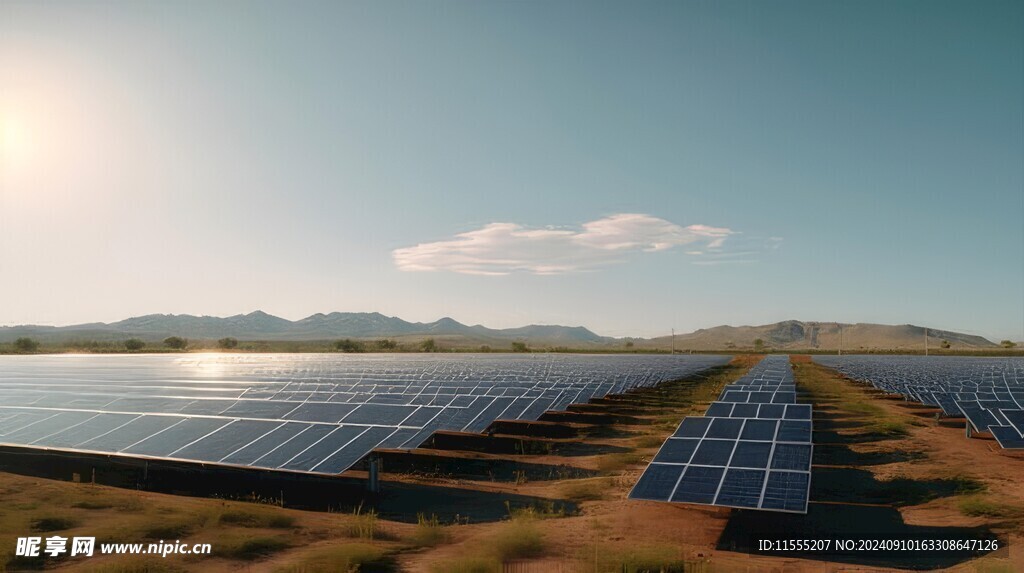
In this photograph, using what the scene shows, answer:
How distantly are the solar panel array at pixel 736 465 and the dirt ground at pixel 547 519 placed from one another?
2.50 ft

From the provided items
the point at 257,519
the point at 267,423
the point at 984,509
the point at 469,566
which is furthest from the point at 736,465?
the point at 267,423

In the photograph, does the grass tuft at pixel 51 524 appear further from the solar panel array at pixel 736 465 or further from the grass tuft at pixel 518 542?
the solar panel array at pixel 736 465

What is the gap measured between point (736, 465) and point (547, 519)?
3797 mm

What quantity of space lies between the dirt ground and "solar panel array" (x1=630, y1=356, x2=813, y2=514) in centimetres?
76

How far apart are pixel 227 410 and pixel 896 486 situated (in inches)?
783

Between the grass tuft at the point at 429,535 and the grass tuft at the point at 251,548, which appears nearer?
the grass tuft at the point at 251,548

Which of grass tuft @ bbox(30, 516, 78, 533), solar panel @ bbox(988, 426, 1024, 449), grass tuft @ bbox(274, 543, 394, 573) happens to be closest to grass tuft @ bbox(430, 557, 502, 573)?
grass tuft @ bbox(274, 543, 394, 573)

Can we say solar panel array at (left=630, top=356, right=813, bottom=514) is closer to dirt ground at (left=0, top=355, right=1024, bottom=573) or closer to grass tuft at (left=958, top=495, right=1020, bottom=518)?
dirt ground at (left=0, top=355, right=1024, bottom=573)

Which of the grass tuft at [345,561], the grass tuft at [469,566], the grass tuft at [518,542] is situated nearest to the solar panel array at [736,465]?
the grass tuft at [518,542]

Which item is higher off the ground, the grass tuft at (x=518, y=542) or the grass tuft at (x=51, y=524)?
the grass tuft at (x=518, y=542)

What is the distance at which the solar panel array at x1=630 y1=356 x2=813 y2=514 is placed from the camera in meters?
10.5

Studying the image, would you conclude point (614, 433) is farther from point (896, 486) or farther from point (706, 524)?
point (706, 524)

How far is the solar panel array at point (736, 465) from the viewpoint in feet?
34.4

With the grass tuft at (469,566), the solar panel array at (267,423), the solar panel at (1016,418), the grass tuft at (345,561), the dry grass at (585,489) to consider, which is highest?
the solar panel at (1016,418)
